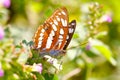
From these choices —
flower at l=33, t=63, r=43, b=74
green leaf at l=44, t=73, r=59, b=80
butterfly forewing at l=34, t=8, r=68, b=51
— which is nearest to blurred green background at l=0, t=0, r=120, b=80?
butterfly forewing at l=34, t=8, r=68, b=51

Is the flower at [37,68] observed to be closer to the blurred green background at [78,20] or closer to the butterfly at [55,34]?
the butterfly at [55,34]

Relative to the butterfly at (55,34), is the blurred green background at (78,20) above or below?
above

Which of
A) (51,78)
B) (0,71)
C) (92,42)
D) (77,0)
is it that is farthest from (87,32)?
(77,0)

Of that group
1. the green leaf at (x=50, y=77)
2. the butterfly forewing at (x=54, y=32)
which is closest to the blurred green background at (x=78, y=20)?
the butterfly forewing at (x=54, y=32)

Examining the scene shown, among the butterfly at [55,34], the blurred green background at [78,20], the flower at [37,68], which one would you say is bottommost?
the flower at [37,68]

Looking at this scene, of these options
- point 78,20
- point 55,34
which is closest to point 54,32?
point 55,34

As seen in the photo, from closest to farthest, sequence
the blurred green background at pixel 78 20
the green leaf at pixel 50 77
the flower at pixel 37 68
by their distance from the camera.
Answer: the flower at pixel 37 68 → the green leaf at pixel 50 77 → the blurred green background at pixel 78 20

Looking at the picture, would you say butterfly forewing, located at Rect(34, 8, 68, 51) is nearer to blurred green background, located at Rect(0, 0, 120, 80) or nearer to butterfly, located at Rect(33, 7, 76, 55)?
butterfly, located at Rect(33, 7, 76, 55)

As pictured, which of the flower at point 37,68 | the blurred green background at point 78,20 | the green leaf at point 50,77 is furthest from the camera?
the blurred green background at point 78,20

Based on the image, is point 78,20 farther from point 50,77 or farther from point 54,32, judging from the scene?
point 50,77
